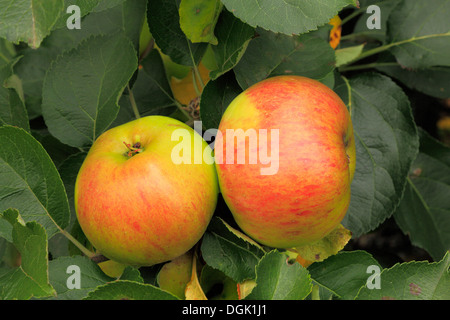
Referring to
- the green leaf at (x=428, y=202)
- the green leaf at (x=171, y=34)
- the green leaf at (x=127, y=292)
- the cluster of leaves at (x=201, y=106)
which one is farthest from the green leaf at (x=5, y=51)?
the green leaf at (x=428, y=202)

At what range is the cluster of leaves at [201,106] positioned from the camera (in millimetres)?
569

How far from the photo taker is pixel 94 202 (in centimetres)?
60

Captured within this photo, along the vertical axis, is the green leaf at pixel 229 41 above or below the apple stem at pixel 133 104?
above

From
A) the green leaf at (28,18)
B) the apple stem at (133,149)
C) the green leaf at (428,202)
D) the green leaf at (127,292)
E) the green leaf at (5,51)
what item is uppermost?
the green leaf at (28,18)

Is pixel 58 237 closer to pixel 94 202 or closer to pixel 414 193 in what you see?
pixel 94 202

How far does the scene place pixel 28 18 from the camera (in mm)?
563

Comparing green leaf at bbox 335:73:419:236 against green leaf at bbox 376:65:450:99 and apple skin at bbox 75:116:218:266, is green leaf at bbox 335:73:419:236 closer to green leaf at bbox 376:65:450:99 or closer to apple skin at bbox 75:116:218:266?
green leaf at bbox 376:65:450:99

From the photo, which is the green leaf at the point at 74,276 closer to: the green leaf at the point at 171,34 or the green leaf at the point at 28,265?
the green leaf at the point at 28,265

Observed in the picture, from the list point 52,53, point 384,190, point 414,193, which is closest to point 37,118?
point 52,53

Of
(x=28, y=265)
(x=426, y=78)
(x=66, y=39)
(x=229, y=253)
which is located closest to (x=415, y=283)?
(x=229, y=253)

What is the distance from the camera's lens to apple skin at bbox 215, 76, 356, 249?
581 mm

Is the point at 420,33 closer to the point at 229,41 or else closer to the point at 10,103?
the point at 229,41

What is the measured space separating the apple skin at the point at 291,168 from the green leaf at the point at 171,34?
13 centimetres
